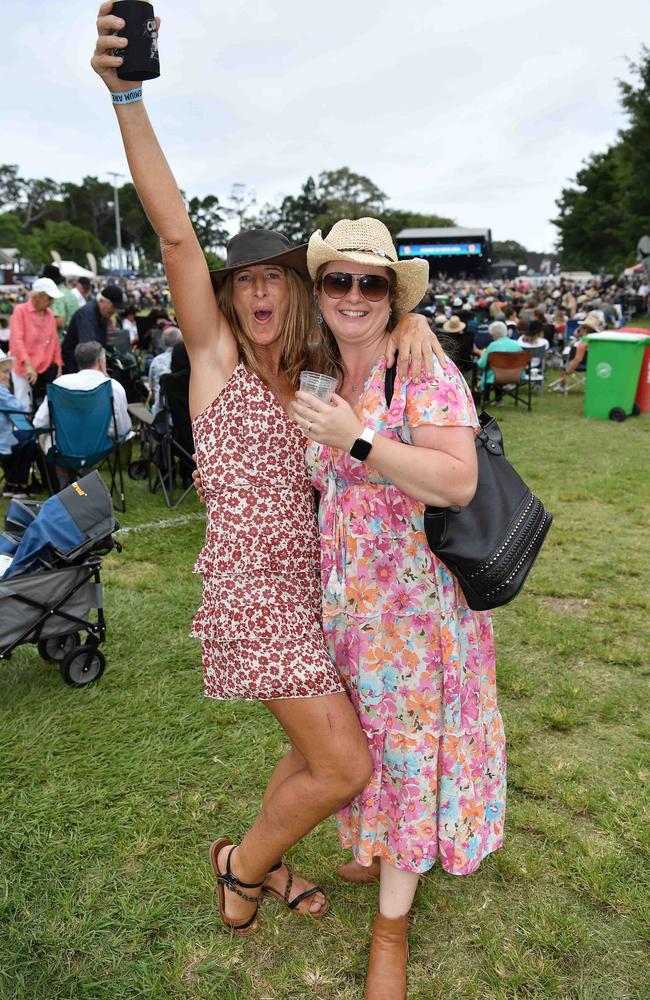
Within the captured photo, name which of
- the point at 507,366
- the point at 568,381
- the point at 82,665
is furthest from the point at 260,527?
the point at 568,381

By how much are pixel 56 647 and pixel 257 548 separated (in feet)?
7.61

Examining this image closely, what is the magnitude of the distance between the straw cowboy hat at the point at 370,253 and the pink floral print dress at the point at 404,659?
0.80ft

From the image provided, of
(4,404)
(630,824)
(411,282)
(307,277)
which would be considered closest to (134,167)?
(307,277)

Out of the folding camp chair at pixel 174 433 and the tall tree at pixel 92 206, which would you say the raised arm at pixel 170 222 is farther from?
the tall tree at pixel 92 206

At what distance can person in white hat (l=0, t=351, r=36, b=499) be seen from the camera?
630 cm

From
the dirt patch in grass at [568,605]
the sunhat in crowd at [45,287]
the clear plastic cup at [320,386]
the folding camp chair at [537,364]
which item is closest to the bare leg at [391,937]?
Result: the clear plastic cup at [320,386]

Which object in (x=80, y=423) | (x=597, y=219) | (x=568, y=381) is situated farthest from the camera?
(x=597, y=219)

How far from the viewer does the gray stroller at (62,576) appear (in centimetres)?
347

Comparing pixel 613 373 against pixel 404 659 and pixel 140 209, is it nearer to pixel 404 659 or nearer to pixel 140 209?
pixel 404 659

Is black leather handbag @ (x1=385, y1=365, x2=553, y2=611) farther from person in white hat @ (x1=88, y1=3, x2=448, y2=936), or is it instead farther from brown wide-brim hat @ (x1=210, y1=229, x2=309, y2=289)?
brown wide-brim hat @ (x1=210, y1=229, x2=309, y2=289)

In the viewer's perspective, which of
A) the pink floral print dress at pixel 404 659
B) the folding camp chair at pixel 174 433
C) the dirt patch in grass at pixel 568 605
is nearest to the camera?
the pink floral print dress at pixel 404 659

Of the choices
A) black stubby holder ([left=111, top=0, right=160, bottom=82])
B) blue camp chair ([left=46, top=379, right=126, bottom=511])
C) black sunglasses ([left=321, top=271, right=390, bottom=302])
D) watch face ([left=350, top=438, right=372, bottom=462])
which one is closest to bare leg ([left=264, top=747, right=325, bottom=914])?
watch face ([left=350, top=438, right=372, bottom=462])

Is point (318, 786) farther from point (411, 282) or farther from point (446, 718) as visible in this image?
point (411, 282)

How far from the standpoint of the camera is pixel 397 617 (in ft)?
6.44
